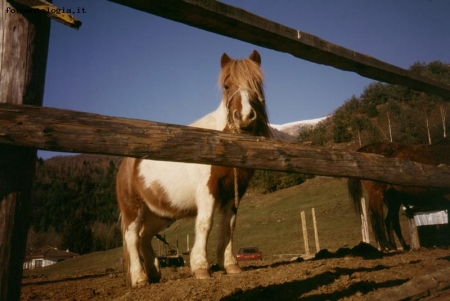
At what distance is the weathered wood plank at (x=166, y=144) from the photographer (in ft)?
5.36

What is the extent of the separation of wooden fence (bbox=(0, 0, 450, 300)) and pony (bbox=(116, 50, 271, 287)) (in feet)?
3.88

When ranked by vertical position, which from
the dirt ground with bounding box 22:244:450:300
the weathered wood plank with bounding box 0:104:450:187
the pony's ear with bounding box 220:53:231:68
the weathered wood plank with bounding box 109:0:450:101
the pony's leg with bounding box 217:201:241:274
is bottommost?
the dirt ground with bounding box 22:244:450:300

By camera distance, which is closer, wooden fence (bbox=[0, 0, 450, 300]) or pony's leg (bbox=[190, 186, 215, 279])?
wooden fence (bbox=[0, 0, 450, 300])

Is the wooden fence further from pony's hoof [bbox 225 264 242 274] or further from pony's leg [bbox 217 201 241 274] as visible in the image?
pony's hoof [bbox 225 264 242 274]

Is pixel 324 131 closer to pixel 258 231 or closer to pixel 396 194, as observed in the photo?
pixel 258 231

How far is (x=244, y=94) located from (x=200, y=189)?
1.43m

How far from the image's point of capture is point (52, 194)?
71.2 m

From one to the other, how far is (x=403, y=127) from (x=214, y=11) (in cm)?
4110

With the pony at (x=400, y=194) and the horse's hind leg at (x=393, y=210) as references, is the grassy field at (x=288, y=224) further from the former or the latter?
the pony at (x=400, y=194)

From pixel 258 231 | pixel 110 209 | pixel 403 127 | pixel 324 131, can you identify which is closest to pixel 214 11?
pixel 258 231

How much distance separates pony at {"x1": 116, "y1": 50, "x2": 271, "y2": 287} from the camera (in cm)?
417

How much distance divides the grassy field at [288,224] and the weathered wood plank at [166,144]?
36.6 ft

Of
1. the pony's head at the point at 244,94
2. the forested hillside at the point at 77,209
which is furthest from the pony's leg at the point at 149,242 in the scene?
the forested hillside at the point at 77,209

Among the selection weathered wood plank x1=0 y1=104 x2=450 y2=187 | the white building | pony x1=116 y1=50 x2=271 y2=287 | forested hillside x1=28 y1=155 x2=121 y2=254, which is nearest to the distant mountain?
pony x1=116 y1=50 x2=271 y2=287
